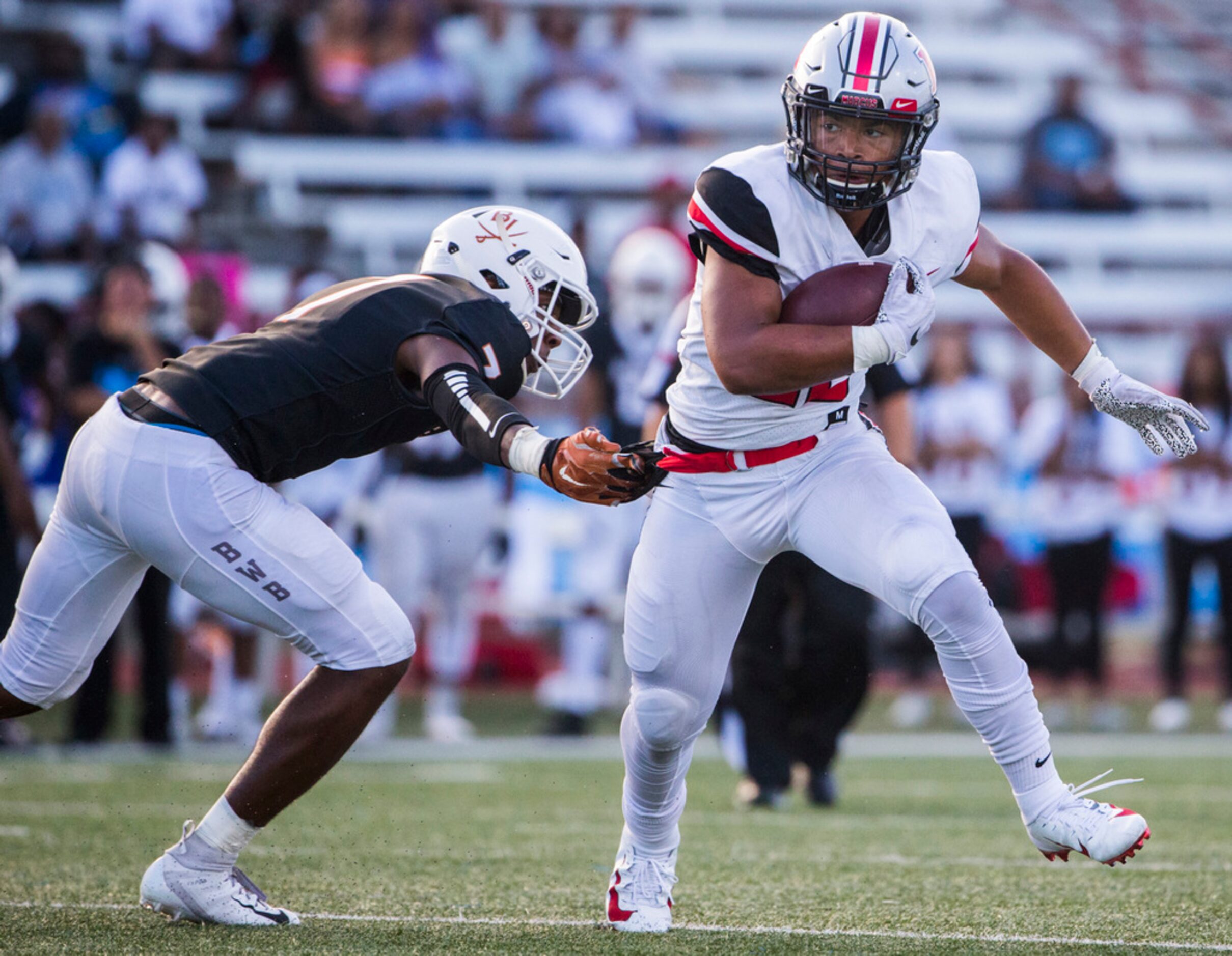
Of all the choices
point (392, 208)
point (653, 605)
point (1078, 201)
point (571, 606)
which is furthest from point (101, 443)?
point (1078, 201)

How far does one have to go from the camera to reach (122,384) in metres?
6.91

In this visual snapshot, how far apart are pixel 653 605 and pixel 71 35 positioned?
904 cm

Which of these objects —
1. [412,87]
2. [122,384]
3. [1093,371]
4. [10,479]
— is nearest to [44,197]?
[412,87]

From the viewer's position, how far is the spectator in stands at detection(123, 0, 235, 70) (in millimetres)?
11094

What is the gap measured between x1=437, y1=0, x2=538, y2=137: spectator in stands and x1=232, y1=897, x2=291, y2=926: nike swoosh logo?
8.71 m

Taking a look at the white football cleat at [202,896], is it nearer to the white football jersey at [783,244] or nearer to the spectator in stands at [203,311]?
the white football jersey at [783,244]

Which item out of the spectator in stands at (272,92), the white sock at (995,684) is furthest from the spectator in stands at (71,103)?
the white sock at (995,684)

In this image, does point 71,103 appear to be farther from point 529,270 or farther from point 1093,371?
point 1093,371

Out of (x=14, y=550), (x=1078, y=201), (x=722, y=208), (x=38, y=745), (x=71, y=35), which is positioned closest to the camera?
(x=722, y=208)

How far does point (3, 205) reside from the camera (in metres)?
9.79

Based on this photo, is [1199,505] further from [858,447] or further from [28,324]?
[28,324]

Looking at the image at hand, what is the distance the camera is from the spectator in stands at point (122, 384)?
685 centimetres

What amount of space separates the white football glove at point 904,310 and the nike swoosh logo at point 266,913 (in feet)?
5.59

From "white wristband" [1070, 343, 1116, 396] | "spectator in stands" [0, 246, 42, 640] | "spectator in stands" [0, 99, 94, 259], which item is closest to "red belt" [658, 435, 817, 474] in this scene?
"white wristband" [1070, 343, 1116, 396]
